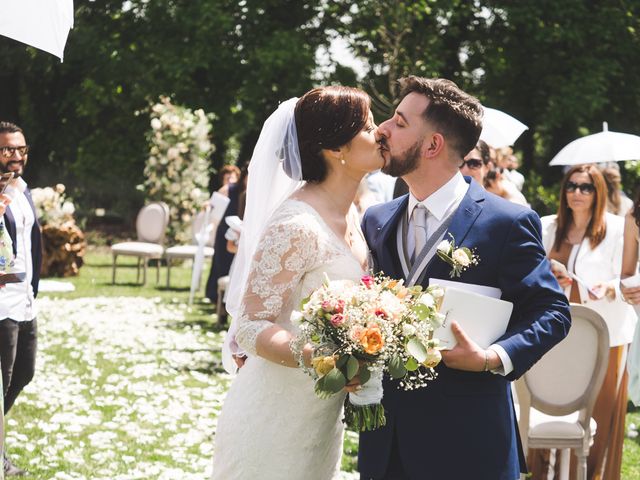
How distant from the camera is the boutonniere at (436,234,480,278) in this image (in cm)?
309

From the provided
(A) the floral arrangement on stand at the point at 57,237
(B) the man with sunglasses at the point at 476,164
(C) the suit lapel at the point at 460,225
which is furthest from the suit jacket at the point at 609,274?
(A) the floral arrangement on stand at the point at 57,237

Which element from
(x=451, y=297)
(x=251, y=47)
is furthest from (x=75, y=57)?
(x=451, y=297)

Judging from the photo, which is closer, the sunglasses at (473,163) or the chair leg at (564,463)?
the chair leg at (564,463)

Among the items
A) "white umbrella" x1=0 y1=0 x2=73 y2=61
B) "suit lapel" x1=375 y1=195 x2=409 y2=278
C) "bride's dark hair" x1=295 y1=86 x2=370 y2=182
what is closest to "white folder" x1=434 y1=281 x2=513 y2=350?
"suit lapel" x1=375 y1=195 x2=409 y2=278

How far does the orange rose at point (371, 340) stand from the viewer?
2861 mm

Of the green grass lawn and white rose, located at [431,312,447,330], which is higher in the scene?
white rose, located at [431,312,447,330]

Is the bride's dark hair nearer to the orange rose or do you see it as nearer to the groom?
the groom

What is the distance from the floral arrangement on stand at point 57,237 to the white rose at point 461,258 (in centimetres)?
1565

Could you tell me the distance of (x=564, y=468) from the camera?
5438mm

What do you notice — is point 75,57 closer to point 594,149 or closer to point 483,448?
point 594,149

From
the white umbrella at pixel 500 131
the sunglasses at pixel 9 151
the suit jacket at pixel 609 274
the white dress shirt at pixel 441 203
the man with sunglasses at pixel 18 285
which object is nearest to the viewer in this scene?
the white dress shirt at pixel 441 203

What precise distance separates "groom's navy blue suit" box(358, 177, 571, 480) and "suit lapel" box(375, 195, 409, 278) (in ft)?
0.60

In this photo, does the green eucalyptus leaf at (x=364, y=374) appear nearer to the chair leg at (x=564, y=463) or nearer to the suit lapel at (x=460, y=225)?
the suit lapel at (x=460, y=225)

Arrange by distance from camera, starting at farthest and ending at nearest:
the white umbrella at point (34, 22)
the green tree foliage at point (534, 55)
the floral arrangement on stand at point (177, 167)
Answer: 1. the floral arrangement on stand at point (177, 167)
2. the green tree foliage at point (534, 55)
3. the white umbrella at point (34, 22)
